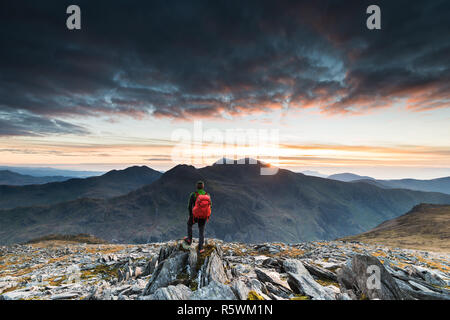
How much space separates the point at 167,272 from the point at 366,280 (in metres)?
13.2

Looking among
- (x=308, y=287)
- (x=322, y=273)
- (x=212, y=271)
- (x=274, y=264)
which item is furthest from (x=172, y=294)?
(x=274, y=264)

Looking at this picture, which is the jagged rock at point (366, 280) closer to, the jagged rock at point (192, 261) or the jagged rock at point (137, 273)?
the jagged rock at point (192, 261)

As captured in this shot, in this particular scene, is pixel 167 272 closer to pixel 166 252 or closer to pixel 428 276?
pixel 166 252

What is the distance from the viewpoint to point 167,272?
1538cm

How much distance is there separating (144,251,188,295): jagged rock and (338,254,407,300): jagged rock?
463 inches

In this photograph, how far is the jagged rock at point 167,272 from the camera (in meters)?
14.2

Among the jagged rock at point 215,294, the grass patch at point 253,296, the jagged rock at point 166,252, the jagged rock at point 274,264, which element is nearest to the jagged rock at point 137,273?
the jagged rock at point 166,252

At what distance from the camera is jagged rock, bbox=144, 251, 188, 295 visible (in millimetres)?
14242

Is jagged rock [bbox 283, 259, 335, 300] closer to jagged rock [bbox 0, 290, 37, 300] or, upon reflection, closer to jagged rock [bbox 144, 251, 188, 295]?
jagged rock [bbox 144, 251, 188, 295]

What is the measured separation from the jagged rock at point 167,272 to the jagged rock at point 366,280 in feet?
38.6

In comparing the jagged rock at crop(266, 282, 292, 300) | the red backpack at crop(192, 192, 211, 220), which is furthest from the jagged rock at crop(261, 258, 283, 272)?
the red backpack at crop(192, 192, 211, 220)
